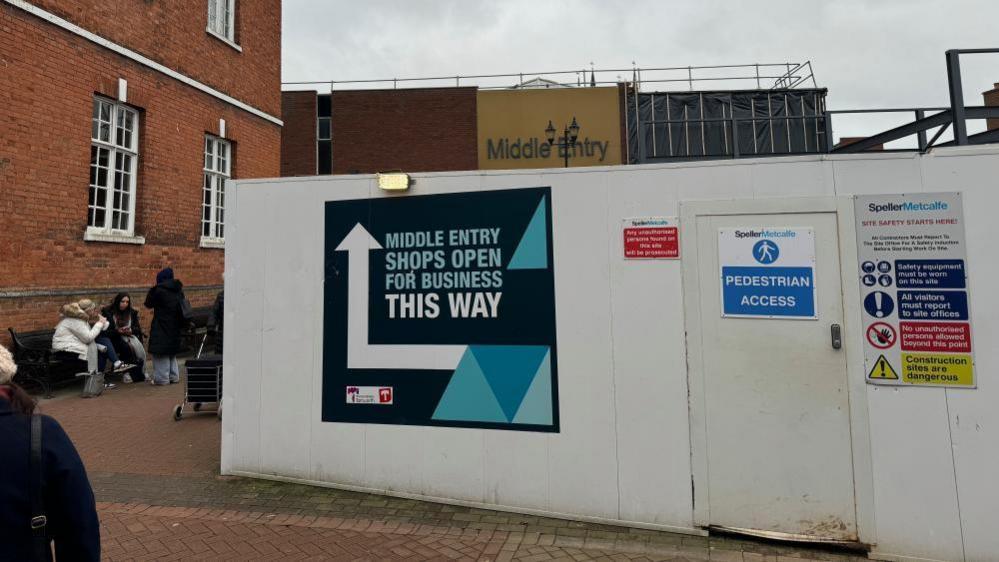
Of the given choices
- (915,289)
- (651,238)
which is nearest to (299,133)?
(651,238)

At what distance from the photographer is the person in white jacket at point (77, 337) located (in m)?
8.20

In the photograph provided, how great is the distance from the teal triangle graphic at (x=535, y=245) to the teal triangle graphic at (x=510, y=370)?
2.03 feet

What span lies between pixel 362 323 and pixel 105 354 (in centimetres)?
683

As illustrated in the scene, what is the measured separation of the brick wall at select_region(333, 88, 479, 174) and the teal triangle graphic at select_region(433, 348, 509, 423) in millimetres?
24692

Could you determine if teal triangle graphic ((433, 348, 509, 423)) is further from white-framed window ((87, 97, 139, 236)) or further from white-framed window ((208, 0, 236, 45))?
white-framed window ((208, 0, 236, 45))

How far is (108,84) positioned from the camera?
34.0 ft

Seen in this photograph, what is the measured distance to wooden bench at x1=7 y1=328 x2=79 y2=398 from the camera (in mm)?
8172

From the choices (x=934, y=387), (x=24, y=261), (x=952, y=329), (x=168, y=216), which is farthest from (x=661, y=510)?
(x=168, y=216)

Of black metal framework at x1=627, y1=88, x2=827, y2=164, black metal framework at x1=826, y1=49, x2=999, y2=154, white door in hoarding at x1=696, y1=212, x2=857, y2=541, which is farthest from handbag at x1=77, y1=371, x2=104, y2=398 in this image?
black metal framework at x1=627, y1=88, x2=827, y2=164

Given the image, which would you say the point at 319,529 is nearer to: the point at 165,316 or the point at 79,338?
the point at 165,316

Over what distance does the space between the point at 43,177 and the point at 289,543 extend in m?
8.88

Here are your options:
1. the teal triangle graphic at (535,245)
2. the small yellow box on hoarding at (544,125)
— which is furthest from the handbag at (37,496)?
the small yellow box on hoarding at (544,125)

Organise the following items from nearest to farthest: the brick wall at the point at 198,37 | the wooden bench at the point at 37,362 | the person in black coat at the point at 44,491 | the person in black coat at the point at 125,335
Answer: the person in black coat at the point at 44,491 < the wooden bench at the point at 37,362 < the person in black coat at the point at 125,335 < the brick wall at the point at 198,37

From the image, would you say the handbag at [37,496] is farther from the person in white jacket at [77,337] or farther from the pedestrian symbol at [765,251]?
the person in white jacket at [77,337]
